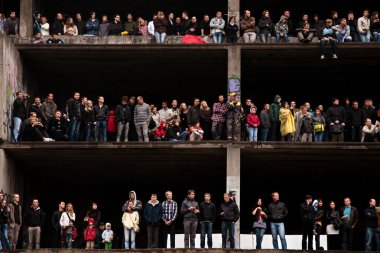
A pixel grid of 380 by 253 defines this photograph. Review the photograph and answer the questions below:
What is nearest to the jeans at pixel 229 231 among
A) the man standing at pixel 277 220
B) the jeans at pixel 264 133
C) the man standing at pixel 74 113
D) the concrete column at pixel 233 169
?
the man standing at pixel 277 220

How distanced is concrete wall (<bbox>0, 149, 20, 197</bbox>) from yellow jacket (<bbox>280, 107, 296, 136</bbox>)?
28.0 feet

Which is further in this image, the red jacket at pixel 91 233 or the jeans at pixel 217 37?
the jeans at pixel 217 37

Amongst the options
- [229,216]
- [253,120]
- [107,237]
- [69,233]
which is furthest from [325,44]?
[69,233]

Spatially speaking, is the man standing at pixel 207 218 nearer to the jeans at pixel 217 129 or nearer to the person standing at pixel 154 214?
the person standing at pixel 154 214

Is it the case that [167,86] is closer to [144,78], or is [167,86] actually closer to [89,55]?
[144,78]

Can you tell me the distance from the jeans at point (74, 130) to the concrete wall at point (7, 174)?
6.99 feet

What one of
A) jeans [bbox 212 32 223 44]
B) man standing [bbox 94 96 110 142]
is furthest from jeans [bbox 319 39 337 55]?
man standing [bbox 94 96 110 142]

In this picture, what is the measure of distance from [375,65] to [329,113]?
14.9ft

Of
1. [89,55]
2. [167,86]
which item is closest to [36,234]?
[89,55]

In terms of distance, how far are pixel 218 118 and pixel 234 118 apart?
503mm

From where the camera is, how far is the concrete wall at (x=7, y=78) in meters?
40.0

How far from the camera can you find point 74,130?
40125 mm

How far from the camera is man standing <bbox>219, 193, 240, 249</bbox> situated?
3662cm

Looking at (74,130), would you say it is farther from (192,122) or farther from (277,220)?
(277,220)
